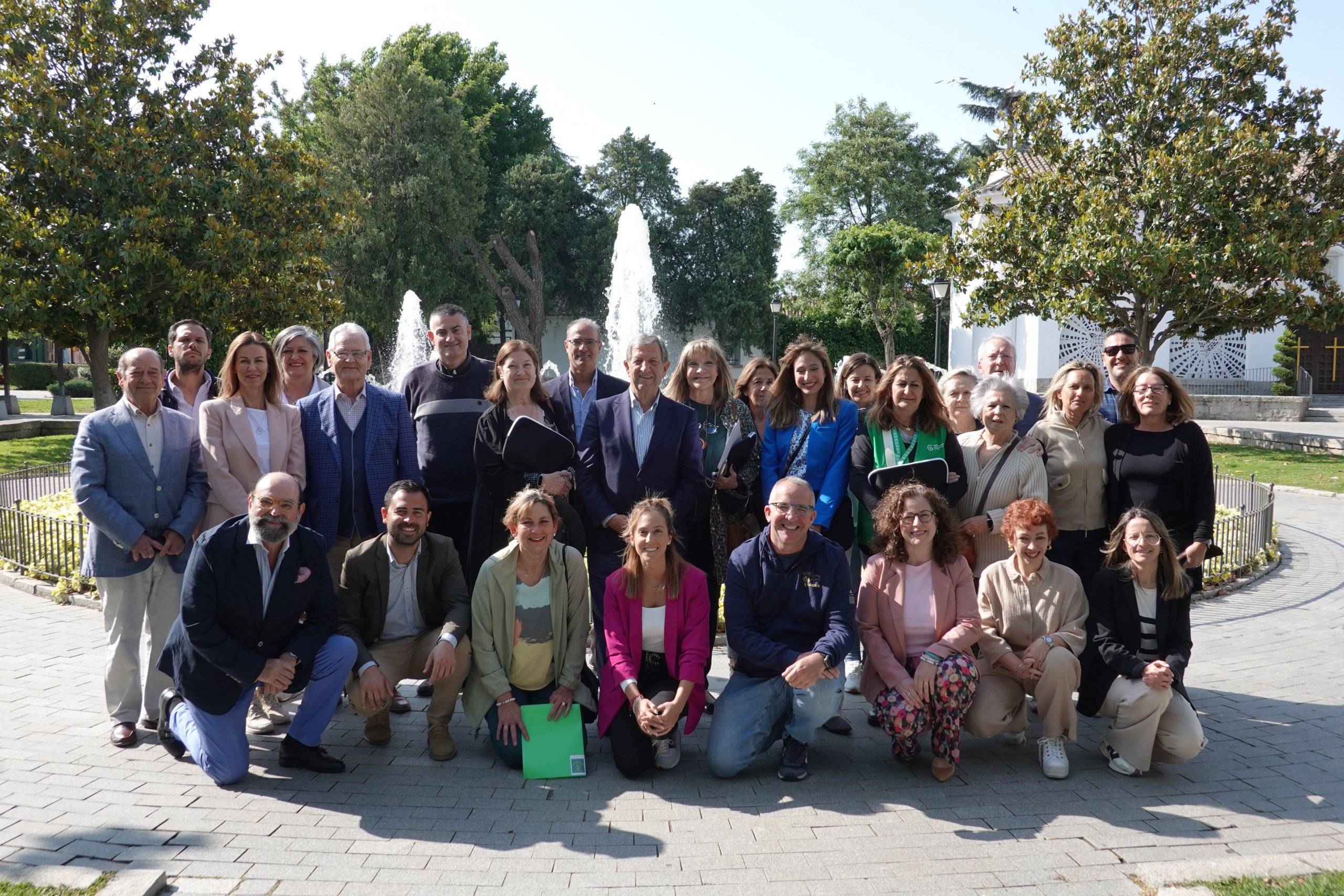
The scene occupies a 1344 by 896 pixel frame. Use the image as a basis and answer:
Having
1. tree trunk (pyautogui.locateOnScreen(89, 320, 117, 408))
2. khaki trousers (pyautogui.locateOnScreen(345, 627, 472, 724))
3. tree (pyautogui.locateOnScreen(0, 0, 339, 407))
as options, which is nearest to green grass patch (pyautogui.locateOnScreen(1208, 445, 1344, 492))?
khaki trousers (pyautogui.locateOnScreen(345, 627, 472, 724))

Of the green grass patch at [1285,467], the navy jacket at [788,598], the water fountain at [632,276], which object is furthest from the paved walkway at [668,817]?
the water fountain at [632,276]

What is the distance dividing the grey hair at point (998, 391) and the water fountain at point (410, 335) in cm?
2581

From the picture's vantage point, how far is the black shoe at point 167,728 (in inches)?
189

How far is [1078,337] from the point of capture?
33562 millimetres

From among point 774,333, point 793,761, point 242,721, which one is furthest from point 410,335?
point 793,761

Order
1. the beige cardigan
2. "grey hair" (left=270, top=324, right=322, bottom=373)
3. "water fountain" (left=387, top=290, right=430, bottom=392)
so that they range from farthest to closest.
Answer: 1. "water fountain" (left=387, top=290, right=430, bottom=392)
2. "grey hair" (left=270, top=324, right=322, bottom=373)
3. the beige cardigan

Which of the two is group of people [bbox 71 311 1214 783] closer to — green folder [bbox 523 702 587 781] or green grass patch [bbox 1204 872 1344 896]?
green folder [bbox 523 702 587 781]

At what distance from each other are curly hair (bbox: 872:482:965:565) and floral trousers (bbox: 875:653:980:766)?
0.55m

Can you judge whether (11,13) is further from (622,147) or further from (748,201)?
(748,201)

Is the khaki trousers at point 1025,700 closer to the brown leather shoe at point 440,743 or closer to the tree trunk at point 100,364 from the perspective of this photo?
the brown leather shoe at point 440,743

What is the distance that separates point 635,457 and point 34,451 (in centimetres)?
1909

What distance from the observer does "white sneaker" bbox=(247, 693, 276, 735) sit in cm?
522

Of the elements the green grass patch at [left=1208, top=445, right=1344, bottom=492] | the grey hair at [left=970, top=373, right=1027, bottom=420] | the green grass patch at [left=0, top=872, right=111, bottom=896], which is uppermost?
the grey hair at [left=970, top=373, right=1027, bottom=420]

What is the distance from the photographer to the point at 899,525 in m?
4.94
